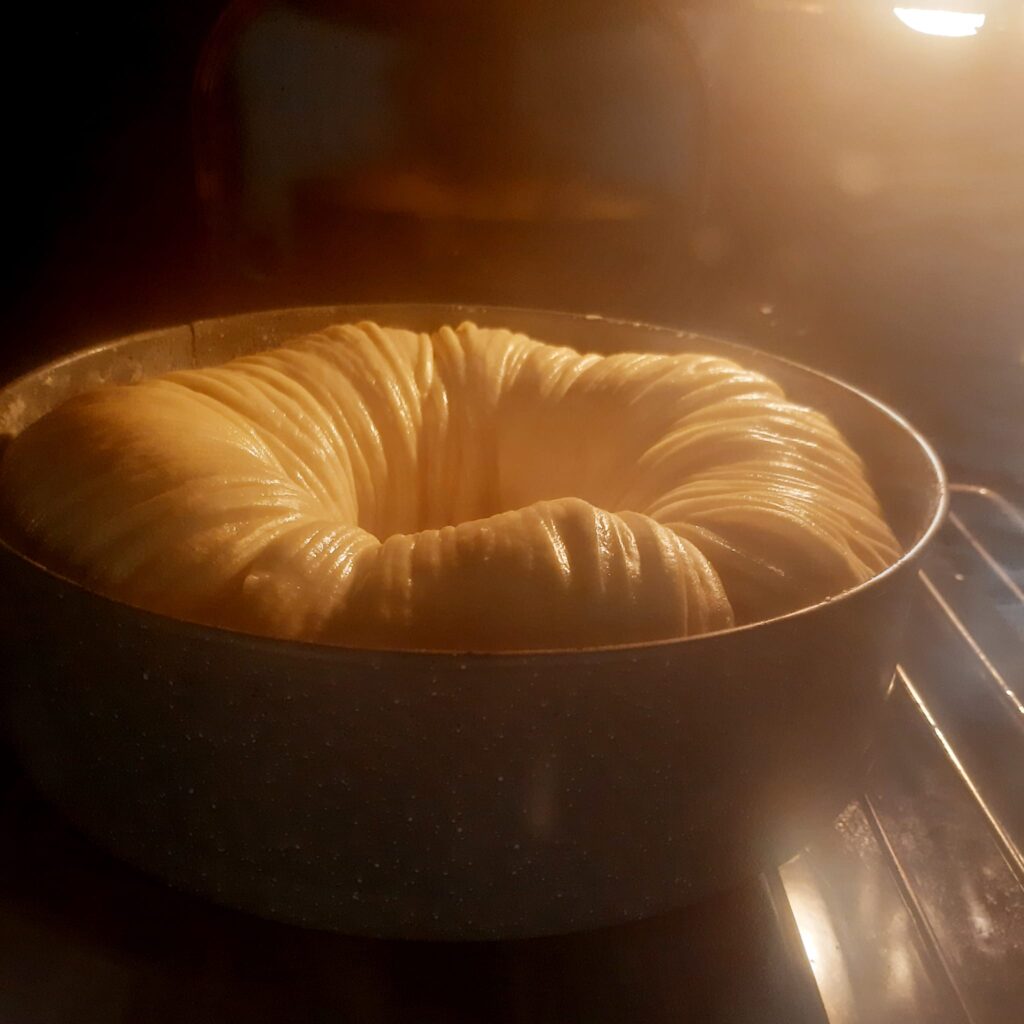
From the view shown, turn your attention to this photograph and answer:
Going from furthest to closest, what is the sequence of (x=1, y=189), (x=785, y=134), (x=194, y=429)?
(x=785, y=134) < (x=1, y=189) < (x=194, y=429)

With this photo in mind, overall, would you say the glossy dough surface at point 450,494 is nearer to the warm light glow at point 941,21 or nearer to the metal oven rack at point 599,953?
the metal oven rack at point 599,953

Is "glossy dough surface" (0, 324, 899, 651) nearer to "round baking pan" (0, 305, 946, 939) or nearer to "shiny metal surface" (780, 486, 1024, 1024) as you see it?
"round baking pan" (0, 305, 946, 939)

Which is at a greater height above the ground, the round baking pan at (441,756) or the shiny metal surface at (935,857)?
the round baking pan at (441,756)

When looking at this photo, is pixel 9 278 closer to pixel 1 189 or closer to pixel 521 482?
pixel 1 189

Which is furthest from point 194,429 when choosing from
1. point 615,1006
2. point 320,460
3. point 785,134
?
point 785,134

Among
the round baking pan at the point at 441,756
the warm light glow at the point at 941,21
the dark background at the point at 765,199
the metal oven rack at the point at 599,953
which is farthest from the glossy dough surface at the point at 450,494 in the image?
the warm light glow at the point at 941,21

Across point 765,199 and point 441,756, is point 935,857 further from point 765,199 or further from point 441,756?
point 765,199
